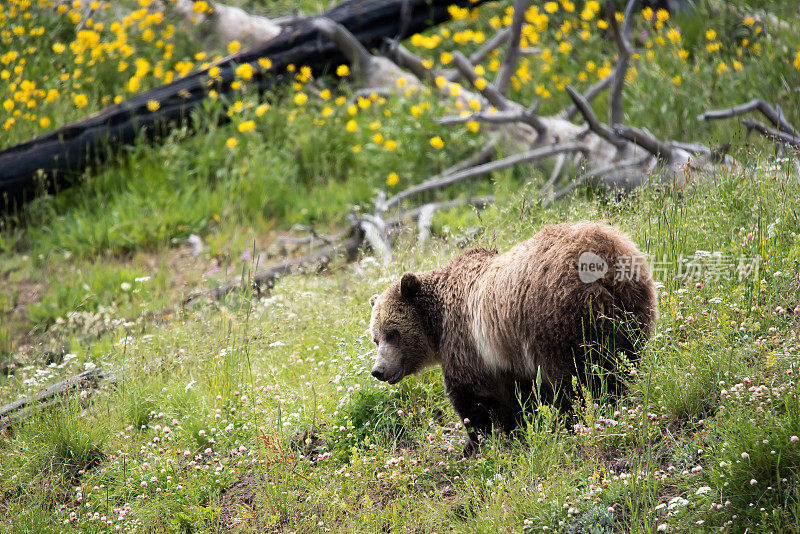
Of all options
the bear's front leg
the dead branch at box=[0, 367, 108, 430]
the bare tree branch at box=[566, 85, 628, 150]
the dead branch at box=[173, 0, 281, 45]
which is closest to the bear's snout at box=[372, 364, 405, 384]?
the bear's front leg

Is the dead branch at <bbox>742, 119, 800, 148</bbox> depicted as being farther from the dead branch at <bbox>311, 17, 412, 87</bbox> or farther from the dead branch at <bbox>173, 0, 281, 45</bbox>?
the dead branch at <bbox>173, 0, 281, 45</bbox>

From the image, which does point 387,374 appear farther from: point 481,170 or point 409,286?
point 481,170

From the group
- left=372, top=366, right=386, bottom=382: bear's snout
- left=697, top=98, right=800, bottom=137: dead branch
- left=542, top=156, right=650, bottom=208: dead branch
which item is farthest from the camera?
left=542, top=156, right=650, bottom=208: dead branch

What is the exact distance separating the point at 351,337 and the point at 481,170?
3231mm

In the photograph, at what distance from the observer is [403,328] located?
14.5ft

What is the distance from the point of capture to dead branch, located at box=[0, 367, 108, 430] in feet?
16.7

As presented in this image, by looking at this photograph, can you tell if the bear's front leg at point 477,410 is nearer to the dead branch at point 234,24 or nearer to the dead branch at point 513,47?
the dead branch at point 513,47

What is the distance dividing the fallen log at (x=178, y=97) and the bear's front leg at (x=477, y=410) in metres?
6.39

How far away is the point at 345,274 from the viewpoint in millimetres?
6660

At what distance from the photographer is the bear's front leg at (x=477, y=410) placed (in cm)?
410

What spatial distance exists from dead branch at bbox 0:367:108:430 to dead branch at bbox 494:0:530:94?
6164mm

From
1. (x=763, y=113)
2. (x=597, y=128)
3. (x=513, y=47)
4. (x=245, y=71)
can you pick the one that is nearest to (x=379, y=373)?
(x=597, y=128)

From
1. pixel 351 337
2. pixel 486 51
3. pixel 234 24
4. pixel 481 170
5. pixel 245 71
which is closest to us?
pixel 351 337

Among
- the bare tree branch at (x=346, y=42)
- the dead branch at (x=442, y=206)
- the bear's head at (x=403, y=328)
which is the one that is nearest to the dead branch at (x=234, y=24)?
the bare tree branch at (x=346, y=42)
